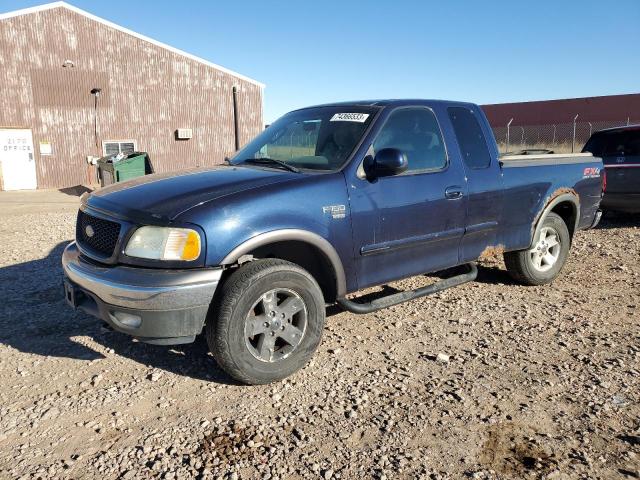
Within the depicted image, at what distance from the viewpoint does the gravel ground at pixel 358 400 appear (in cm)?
253

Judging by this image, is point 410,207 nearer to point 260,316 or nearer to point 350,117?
point 350,117

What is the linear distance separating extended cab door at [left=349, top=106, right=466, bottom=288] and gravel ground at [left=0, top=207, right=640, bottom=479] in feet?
2.08

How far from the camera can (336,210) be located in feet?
11.5

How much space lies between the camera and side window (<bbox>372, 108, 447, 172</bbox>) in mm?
3996

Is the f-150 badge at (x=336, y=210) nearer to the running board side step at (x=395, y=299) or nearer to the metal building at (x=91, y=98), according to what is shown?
the running board side step at (x=395, y=299)

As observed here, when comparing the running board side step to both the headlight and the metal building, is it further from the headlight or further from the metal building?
the metal building

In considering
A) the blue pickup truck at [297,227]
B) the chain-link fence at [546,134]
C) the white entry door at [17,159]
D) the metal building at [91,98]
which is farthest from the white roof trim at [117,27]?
the blue pickup truck at [297,227]

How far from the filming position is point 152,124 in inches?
851

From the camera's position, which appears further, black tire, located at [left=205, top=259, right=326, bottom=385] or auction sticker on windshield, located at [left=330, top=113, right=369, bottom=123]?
auction sticker on windshield, located at [left=330, top=113, right=369, bottom=123]

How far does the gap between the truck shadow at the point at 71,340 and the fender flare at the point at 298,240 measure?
94cm

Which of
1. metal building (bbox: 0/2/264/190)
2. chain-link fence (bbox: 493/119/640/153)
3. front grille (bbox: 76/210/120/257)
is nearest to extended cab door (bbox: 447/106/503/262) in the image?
front grille (bbox: 76/210/120/257)

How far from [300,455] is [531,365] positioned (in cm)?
191

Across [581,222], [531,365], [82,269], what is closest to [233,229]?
[82,269]

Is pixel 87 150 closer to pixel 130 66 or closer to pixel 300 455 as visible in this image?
pixel 130 66
